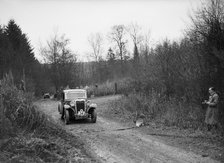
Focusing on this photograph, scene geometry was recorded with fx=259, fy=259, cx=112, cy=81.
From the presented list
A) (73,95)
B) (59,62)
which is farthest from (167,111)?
(59,62)

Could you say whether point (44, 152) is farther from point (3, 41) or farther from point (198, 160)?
point (3, 41)

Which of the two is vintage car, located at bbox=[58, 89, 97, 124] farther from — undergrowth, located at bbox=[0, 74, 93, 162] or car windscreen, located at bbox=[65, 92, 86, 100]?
undergrowth, located at bbox=[0, 74, 93, 162]

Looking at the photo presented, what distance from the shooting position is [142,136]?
1044cm

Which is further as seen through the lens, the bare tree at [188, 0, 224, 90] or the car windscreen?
the car windscreen

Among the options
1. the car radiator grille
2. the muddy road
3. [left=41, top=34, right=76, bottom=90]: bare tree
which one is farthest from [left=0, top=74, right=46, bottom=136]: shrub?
[left=41, top=34, right=76, bottom=90]: bare tree

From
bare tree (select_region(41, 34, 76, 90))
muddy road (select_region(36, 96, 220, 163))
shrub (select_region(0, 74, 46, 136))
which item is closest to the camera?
muddy road (select_region(36, 96, 220, 163))

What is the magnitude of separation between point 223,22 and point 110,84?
2478 cm

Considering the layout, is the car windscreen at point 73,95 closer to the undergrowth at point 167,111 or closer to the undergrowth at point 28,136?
the undergrowth at point 167,111

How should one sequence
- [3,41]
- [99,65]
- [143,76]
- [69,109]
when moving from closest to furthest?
[69,109]
[143,76]
[3,41]
[99,65]

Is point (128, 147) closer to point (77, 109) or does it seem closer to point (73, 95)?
point (77, 109)

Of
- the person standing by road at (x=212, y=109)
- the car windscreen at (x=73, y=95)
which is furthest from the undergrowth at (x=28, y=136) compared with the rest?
the person standing by road at (x=212, y=109)

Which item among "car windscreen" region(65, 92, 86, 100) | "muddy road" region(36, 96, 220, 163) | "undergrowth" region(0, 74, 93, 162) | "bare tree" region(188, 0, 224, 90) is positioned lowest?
"muddy road" region(36, 96, 220, 163)

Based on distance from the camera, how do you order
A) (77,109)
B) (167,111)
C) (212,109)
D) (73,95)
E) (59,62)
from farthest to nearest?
(59,62), (73,95), (77,109), (167,111), (212,109)

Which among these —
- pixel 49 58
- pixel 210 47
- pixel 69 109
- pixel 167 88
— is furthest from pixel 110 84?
pixel 210 47
